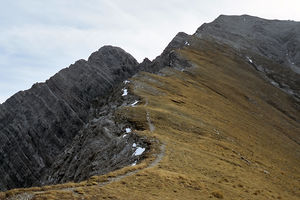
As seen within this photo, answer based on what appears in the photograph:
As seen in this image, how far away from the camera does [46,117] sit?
92.5 metres

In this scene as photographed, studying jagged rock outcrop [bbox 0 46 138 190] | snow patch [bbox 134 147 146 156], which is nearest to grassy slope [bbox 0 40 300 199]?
snow patch [bbox 134 147 146 156]

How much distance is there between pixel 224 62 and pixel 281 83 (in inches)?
1122

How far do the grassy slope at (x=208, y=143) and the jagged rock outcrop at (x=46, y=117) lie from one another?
34.2 meters

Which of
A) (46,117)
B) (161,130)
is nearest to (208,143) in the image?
(161,130)

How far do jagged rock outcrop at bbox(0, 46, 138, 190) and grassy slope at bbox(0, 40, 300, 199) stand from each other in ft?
112

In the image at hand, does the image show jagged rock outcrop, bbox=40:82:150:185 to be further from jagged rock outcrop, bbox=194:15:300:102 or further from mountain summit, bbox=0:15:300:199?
jagged rock outcrop, bbox=194:15:300:102

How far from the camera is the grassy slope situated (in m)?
22.0

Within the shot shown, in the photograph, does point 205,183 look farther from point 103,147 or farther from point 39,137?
point 39,137

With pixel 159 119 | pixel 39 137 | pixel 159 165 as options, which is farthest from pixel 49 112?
pixel 159 165

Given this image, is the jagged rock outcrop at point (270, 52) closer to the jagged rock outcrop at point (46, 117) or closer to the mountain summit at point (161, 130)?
the mountain summit at point (161, 130)

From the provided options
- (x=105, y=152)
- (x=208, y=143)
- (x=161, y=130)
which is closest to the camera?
(x=105, y=152)

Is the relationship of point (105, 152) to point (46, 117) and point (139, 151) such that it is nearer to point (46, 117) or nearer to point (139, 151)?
point (139, 151)

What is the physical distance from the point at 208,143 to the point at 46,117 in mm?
67421

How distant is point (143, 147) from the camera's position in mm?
32750
